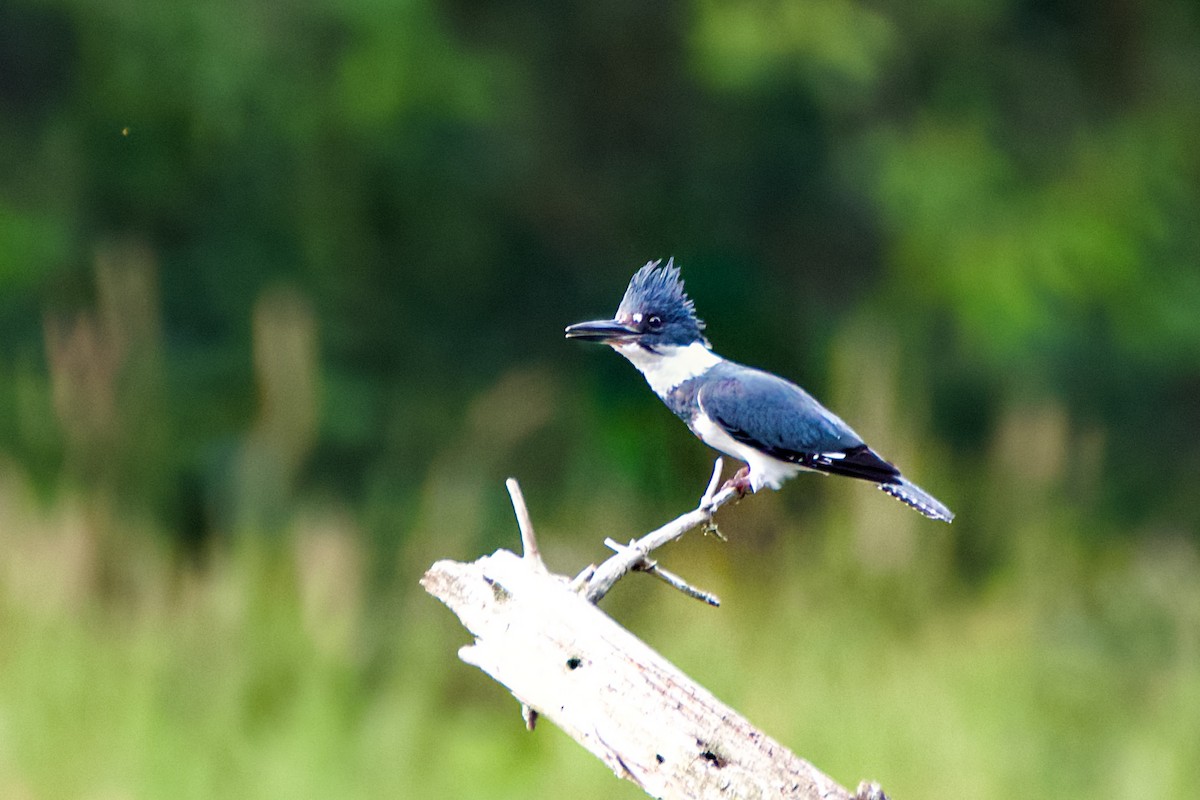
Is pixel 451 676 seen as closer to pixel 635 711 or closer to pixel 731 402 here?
pixel 731 402

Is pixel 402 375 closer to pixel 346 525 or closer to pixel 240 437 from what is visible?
pixel 240 437

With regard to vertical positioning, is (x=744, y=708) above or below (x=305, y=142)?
below

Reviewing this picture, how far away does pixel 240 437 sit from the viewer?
766 centimetres

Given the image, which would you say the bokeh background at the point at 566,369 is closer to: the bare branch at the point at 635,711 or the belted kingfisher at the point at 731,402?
the belted kingfisher at the point at 731,402

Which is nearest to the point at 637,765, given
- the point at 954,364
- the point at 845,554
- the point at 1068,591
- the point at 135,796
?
the point at 135,796

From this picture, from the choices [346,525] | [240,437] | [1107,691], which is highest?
[1107,691]

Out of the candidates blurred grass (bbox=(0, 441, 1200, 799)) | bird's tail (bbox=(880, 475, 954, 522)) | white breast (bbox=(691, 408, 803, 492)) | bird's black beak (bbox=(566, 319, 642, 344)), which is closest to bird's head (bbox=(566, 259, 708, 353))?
bird's black beak (bbox=(566, 319, 642, 344))

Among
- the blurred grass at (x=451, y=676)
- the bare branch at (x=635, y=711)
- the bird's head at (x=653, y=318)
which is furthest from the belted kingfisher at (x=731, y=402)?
the blurred grass at (x=451, y=676)

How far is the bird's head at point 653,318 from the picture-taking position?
2.40 metres

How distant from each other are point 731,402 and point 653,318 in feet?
0.58

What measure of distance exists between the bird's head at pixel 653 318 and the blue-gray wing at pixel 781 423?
10 centimetres

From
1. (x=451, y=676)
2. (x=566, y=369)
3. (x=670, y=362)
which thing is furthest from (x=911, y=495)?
(x=566, y=369)

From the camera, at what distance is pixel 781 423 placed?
245cm

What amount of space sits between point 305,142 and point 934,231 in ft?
11.4
